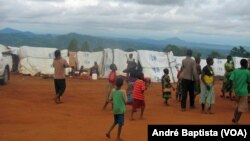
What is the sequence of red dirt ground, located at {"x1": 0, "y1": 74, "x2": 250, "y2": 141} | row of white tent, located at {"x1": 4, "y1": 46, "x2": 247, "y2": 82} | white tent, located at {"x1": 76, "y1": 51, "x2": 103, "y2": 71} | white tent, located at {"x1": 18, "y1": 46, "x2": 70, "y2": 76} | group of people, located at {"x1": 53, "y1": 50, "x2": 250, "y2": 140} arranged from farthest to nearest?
1. white tent, located at {"x1": 76, "y1": 51, "x2": 103, "y2": 71}
2. white tent, located at {"x1": 18, "y1": 46, "x2": 70, "y2": 76}
3. row of white tent, located at {"x1": 4, "y1": 46, "x2": 247, "y2": 82}
4. group of people, located at {"x1": 53, "y1": 50, "x2": 250, "y2": 140}
5. red dirt ground, located at {"x1": 0, "y1": 74, "x2": 250, "y2": 141}

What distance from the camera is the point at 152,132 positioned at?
7414 millimetres

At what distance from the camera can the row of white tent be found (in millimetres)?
25797

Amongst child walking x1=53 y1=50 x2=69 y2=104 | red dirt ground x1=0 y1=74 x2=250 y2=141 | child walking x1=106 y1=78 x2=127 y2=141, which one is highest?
child walking x1=53 y1=50 x2=69 y2=104

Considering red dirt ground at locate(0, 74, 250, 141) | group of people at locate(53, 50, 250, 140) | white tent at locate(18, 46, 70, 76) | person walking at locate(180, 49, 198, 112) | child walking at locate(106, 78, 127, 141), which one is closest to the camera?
child walking at locate(106, 78, 127, 141)

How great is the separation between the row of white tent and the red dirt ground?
24.6 ft

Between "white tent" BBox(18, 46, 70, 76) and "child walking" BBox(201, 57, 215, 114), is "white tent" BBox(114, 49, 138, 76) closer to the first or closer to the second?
"white tent" BBox(18, 46, 70, 76)

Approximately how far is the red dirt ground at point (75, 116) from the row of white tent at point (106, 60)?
7.50 meters

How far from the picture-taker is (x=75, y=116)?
12234mm

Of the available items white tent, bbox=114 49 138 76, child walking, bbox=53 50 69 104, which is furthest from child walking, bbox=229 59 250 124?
white tent, bbox=114 49 138 76

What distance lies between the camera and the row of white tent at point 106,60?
84.6 ft

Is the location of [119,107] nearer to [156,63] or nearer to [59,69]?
[59,69]

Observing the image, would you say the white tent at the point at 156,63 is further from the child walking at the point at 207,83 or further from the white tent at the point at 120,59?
the child walking at the point at 207,83

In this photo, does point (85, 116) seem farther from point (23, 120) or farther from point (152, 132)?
point (152, 132)

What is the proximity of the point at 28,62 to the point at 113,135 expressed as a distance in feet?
58.4
